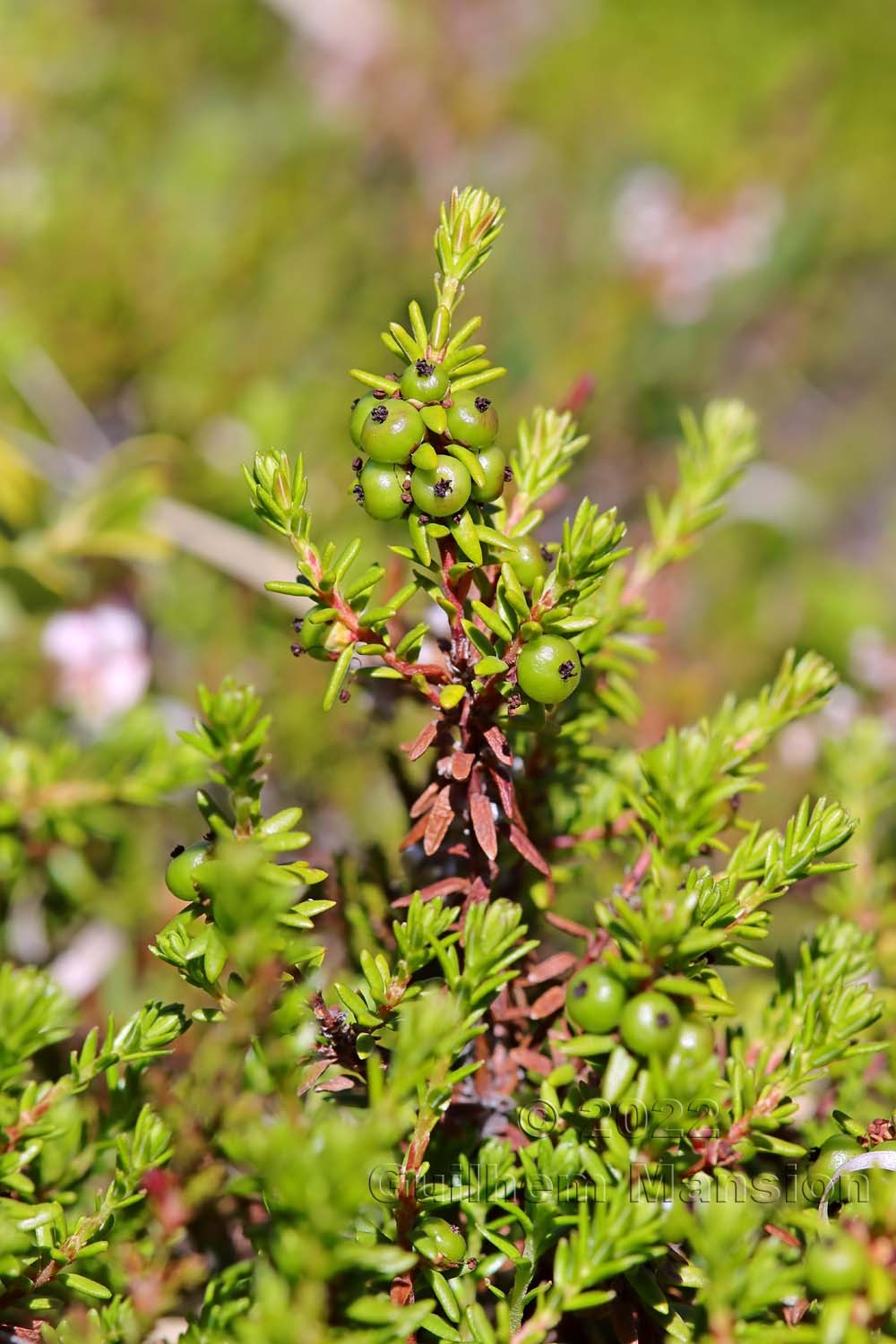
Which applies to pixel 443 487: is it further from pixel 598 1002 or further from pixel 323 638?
pixel 598 1002

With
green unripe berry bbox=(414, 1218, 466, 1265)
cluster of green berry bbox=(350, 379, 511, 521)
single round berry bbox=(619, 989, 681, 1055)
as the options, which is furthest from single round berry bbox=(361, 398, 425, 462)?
green unripe berry bbox=(414, 1218, 466, 1265)

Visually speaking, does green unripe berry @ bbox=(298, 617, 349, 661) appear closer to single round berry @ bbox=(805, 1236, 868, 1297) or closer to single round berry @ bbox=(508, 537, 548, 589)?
single round berry @ bbox=(508, 537, 548, 589)

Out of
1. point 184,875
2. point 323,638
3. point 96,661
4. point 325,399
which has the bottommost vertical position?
point 96,661

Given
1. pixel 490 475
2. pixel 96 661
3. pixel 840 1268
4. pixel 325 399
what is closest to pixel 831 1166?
pixel 840 1268

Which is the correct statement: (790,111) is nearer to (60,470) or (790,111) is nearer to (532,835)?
(60,470)

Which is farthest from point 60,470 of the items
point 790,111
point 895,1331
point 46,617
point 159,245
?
point 790,111

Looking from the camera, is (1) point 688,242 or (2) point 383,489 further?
(1) point 688,242
